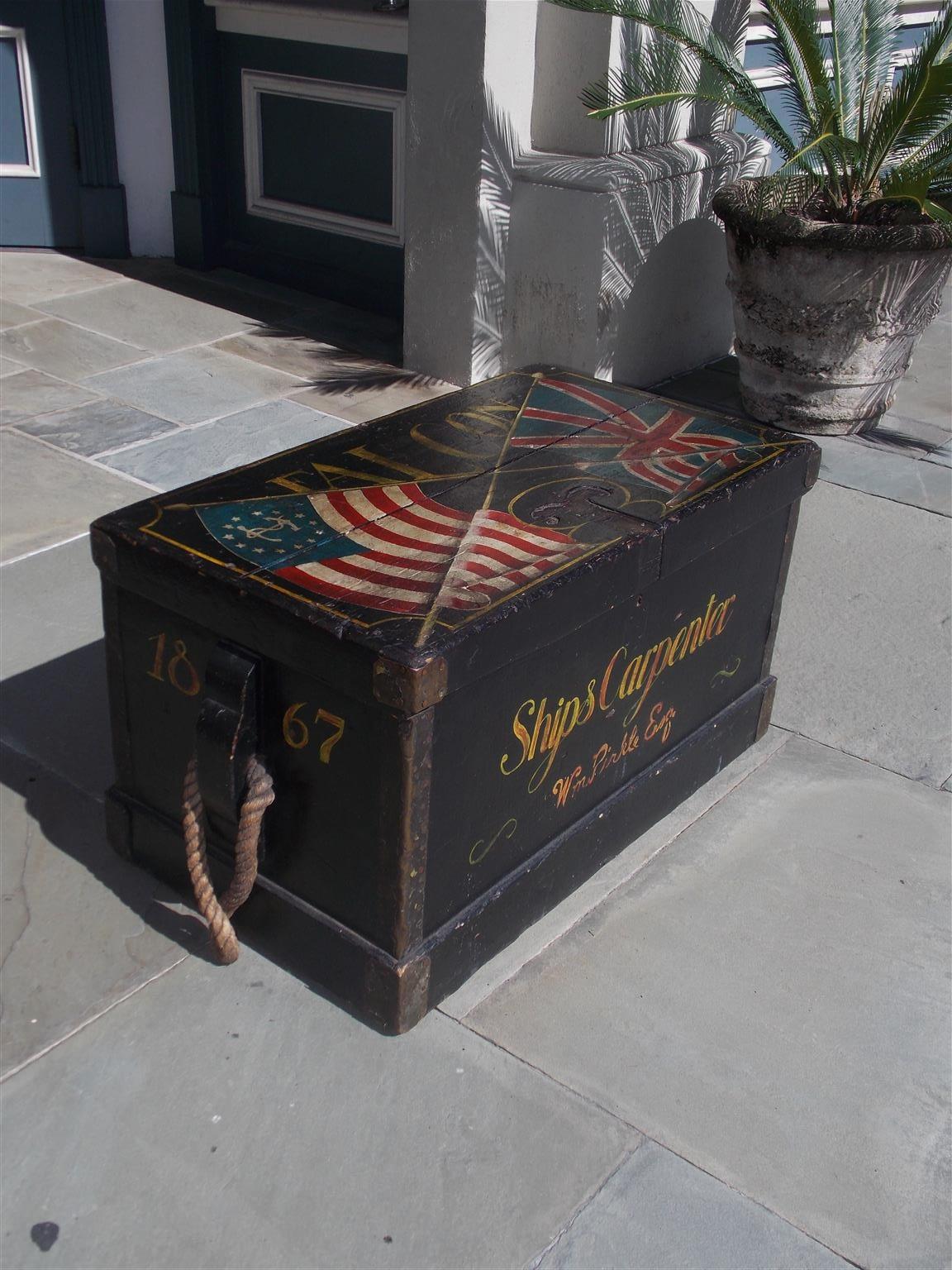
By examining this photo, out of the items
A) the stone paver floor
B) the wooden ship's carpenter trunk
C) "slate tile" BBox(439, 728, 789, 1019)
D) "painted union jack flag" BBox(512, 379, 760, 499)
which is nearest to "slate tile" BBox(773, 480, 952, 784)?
the stone paver floor

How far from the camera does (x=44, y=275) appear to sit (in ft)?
21.5

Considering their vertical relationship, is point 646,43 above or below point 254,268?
above

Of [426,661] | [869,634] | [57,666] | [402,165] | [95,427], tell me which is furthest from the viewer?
[402,165]

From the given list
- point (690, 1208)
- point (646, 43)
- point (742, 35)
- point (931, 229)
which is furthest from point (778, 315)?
point (690, 1208)

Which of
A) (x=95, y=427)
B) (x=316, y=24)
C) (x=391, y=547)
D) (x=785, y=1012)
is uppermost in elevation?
(x=316, y=24)

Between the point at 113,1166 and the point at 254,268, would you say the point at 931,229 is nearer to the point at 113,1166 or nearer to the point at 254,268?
the point at 254,268

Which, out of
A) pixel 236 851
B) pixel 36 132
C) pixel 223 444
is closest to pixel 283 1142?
pixel 236 851

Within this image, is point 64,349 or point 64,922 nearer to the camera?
point 64,922

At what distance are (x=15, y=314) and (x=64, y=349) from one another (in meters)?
0.58

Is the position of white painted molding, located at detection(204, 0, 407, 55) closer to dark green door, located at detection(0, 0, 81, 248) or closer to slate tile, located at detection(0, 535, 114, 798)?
dark green door, located at detection(0, 0, 81, 248)

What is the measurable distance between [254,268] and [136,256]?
2.40 feet

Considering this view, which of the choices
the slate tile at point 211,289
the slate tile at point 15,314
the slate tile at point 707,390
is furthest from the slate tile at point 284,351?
the slate tile at point 707,390

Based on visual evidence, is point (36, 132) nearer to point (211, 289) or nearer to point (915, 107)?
point (211, 289)

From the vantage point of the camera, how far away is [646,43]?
205 inches
